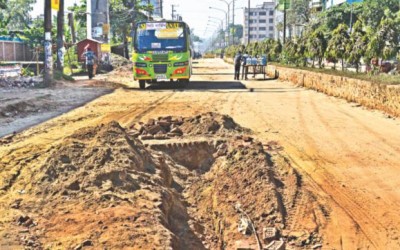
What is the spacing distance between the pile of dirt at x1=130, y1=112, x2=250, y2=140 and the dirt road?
78cm

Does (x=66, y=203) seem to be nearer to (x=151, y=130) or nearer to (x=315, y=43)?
(x=151, y=130)

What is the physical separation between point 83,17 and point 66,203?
45.6 metres

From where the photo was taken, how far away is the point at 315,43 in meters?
26.3

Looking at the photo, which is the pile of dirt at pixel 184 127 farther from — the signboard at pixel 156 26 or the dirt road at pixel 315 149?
the signboard at pixel 156 26

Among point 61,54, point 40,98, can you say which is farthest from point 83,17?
point 40,98

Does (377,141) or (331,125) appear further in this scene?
(331,125)

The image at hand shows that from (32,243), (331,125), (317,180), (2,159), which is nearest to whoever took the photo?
(32,243)

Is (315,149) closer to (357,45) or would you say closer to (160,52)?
(357,45)

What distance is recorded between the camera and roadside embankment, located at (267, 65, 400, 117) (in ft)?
44.4

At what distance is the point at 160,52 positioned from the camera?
71.6ft

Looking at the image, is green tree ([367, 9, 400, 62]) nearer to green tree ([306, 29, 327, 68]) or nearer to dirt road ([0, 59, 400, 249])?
dirt road ([0, 59, 400, 249])

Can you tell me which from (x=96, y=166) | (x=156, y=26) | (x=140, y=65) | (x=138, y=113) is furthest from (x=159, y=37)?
(x=96, y=166)

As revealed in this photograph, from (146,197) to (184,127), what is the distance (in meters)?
4.68

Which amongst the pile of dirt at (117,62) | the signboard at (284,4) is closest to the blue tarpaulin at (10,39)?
the pile of dirt at (117,62)
